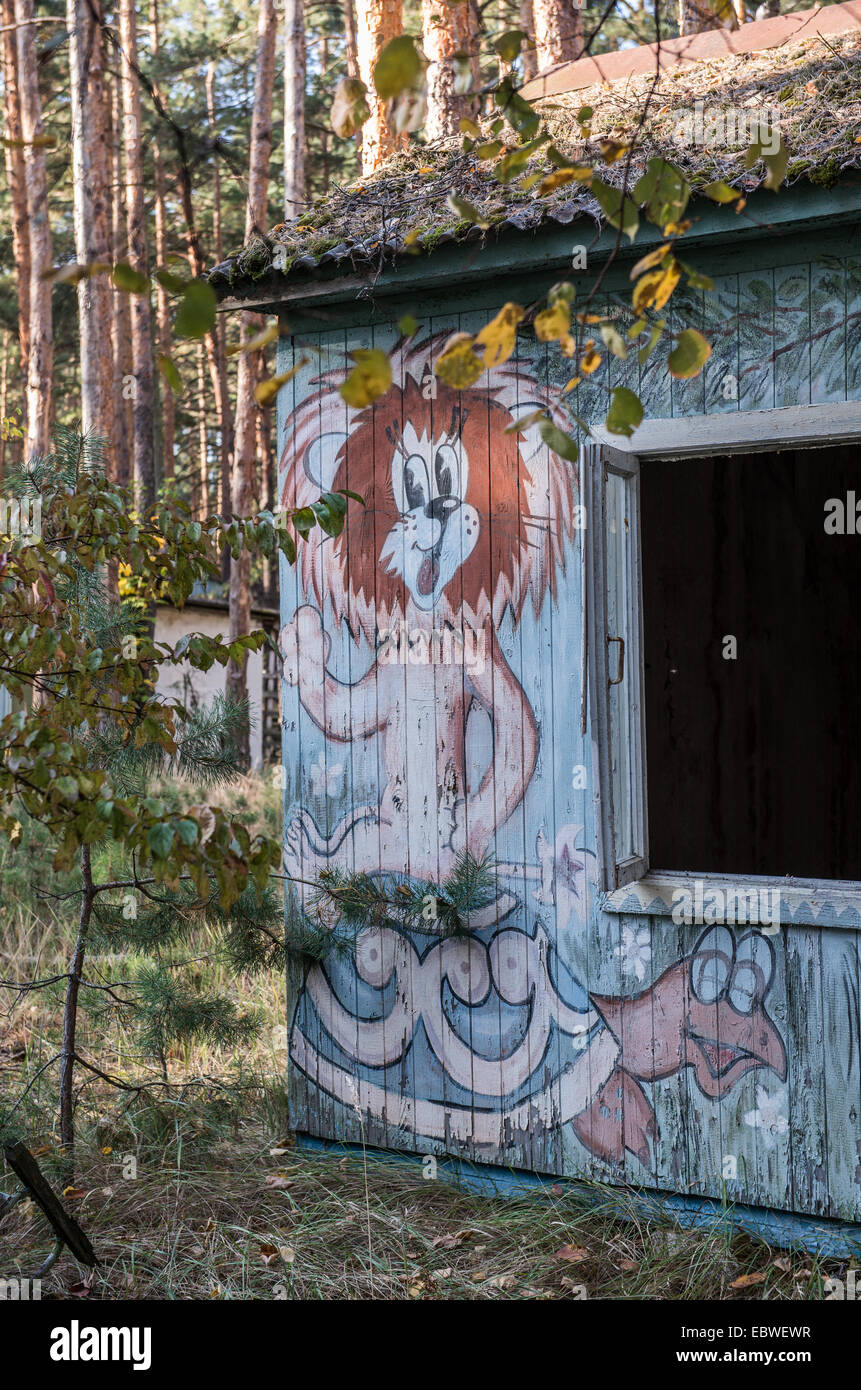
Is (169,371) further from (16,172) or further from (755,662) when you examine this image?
(16,172)

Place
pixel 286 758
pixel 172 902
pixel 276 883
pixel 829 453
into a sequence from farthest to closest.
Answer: pixel 829 453, pixel 276 883, pixel 286 758, pixel 172 902

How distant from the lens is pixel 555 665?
4.13m

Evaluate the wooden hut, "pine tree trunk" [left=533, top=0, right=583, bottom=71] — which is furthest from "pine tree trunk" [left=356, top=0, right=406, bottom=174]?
the wooden hut

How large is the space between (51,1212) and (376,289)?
10.8 ft

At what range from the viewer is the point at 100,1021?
198 inches

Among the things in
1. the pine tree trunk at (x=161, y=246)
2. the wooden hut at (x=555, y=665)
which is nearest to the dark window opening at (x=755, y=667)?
the wooden hut at (x=555, y=665)

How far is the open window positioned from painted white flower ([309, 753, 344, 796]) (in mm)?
1813

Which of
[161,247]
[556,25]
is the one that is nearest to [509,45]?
[556,25]

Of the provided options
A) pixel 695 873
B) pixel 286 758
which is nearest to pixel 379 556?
pixel 286 758

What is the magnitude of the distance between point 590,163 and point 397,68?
2.62 m

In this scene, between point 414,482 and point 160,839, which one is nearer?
point 160,839

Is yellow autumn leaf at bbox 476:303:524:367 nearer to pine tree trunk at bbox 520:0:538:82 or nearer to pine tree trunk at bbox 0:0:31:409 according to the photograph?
pine tree trunk at bbox 520:0:538:82

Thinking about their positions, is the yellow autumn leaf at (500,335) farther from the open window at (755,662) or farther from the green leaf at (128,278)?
the open window at (755,662)

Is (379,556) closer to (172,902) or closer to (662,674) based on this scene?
(172,902)
